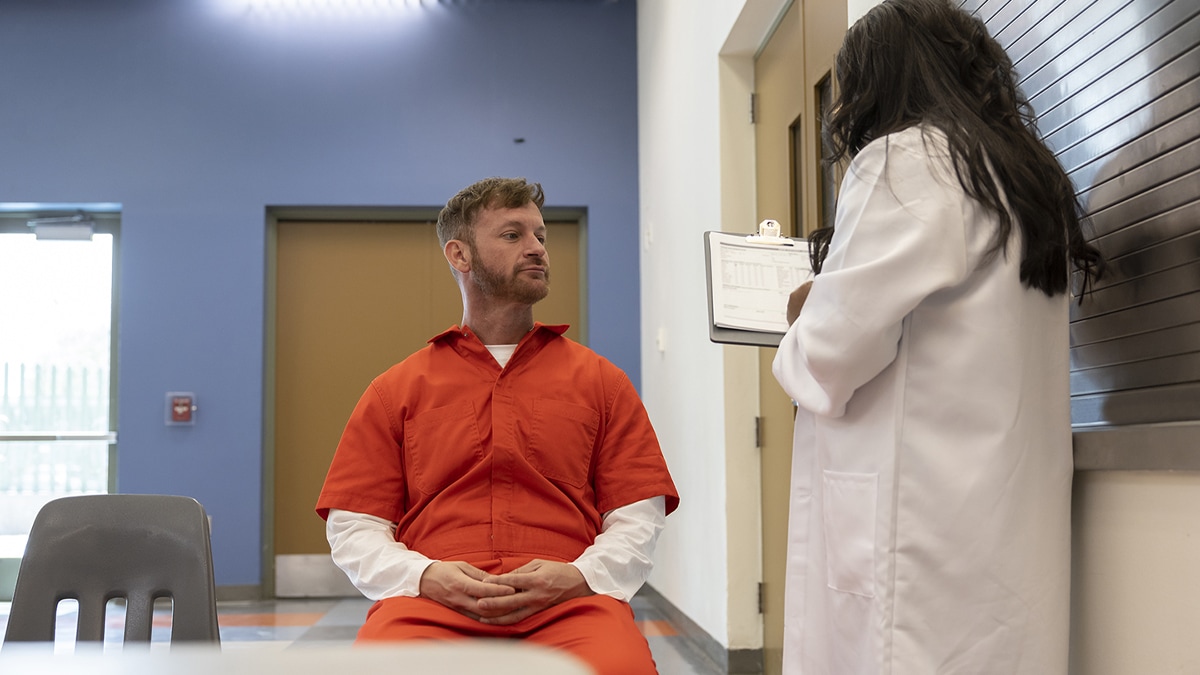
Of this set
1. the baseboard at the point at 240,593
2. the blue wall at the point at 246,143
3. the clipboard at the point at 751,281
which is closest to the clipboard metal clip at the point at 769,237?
the clipboard at the point at 751,281

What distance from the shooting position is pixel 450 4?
224 inches

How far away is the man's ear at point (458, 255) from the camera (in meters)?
2.08

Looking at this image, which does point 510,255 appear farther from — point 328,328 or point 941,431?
point 328,328

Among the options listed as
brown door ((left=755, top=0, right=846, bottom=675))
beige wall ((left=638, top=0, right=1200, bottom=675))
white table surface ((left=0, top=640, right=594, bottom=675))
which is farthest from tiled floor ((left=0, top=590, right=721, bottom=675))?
white table surface ((left=0, top=640, right=594, bottom=675))

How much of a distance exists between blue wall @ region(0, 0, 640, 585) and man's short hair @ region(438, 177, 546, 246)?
11.1ft

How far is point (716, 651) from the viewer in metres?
3.62

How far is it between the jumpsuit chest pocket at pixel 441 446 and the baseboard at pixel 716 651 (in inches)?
75.6

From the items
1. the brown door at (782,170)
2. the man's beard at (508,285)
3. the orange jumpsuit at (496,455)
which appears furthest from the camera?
the brown door at (782,170)

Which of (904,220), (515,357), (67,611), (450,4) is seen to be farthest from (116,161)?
(904,220)

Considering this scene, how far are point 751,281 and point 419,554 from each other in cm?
71

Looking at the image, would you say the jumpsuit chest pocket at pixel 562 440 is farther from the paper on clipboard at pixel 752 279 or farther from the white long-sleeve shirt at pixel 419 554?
the paper on clipboard at pixel 752 279

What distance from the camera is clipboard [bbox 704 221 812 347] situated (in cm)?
177

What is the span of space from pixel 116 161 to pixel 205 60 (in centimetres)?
68

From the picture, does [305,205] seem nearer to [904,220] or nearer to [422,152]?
[422,152]
